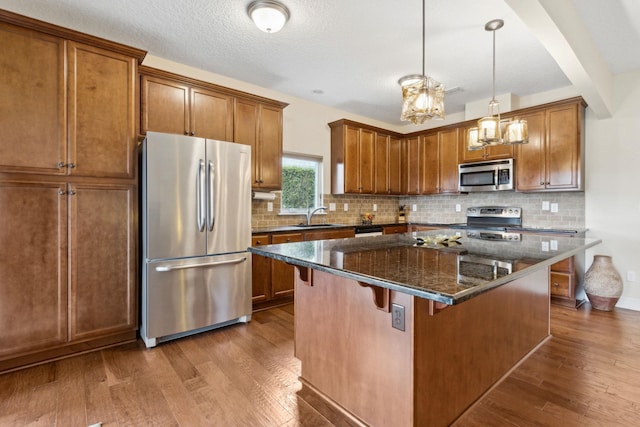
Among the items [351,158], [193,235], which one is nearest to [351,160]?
[351,158]

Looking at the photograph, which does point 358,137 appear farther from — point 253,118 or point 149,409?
point 149,409

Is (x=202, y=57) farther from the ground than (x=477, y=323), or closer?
farther from the ground

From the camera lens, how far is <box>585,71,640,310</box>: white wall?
3.57 metres

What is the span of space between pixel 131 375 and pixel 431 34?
358 cm

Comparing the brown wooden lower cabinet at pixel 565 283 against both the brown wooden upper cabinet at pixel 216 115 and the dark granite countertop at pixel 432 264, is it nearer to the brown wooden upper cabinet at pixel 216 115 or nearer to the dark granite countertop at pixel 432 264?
the dark granite countertop at pixel 432 264

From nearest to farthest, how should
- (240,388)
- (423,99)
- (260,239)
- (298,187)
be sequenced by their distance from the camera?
(240,388) → (423,99) → (260,239) → (298,187)

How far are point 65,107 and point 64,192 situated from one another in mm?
630

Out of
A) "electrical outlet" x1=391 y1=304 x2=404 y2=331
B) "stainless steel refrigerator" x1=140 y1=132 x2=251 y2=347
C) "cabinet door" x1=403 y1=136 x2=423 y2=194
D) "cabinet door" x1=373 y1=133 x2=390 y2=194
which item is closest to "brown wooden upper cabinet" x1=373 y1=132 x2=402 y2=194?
"cabinet door" x1=373 y1=133 x2=390 y2=194

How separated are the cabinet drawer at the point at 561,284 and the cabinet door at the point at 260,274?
10.9 ft

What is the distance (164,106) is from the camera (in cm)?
300

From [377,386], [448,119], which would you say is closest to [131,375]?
[377,386]

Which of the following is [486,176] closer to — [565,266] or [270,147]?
[565,266]

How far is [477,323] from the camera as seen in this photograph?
1.82 metres

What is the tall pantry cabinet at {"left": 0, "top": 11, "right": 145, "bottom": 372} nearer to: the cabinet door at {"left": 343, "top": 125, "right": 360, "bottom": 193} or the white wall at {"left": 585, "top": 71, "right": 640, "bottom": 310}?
the cabinet door at {"left": 343, "top": 125, "right": 360, "bottom": 193}
